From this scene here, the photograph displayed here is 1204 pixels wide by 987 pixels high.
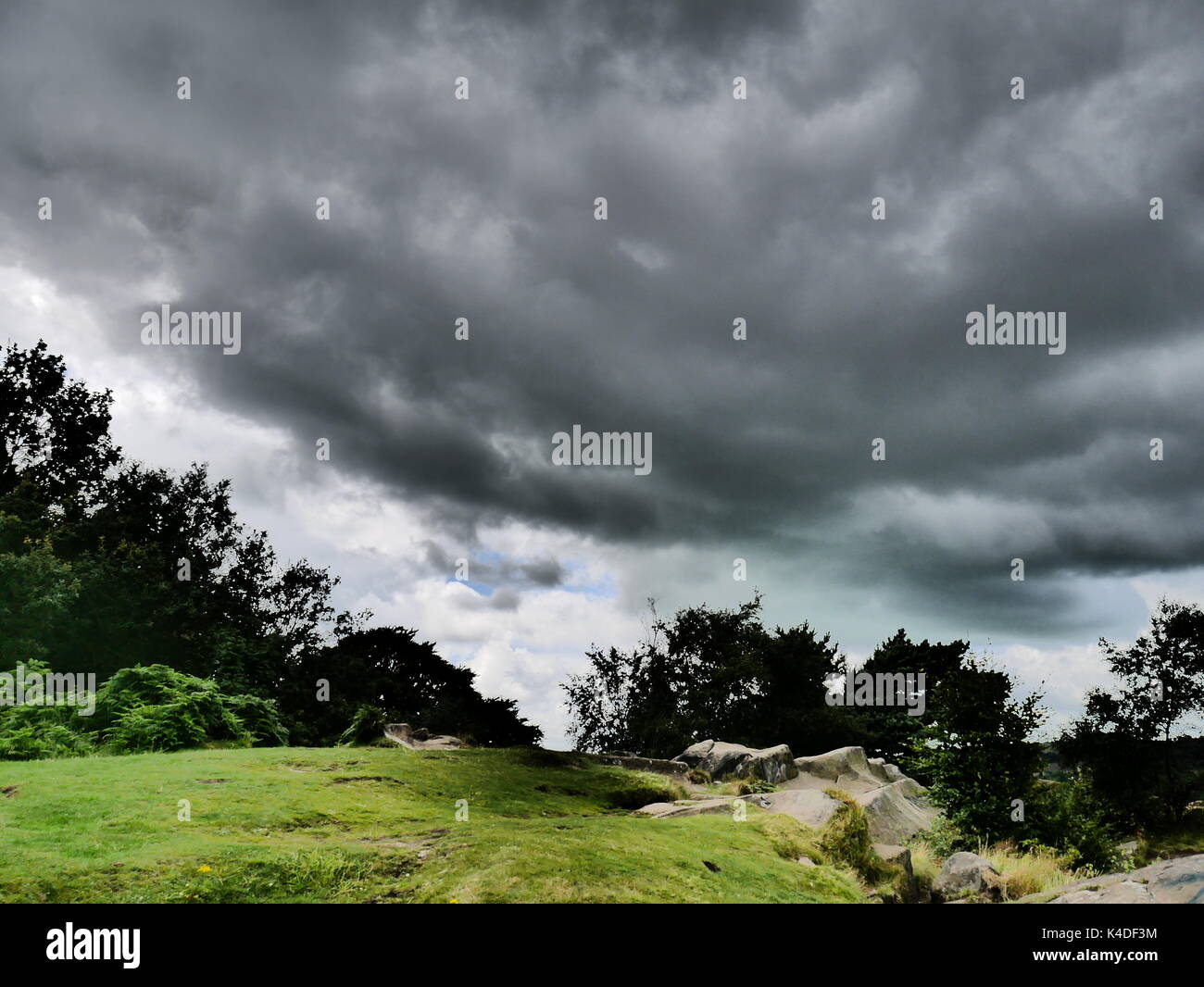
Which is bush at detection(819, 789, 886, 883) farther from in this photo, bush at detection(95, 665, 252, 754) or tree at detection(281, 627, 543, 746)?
tree at detection(281, 627, 543, 746)

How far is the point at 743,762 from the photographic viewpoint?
27.3 meters

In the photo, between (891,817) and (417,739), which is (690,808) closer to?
(891,817)

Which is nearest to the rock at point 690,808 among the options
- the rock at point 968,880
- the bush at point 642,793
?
the bush at point 642,793

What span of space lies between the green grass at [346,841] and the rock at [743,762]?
1109cm

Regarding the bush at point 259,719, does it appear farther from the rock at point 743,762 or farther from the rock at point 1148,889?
the rock at point 1148,889

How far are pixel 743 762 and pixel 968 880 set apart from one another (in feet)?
46.8

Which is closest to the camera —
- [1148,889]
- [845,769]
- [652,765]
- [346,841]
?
[1148,889]

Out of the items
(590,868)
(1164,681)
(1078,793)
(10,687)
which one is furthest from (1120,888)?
(1164,681)

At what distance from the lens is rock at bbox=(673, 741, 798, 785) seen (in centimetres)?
2700

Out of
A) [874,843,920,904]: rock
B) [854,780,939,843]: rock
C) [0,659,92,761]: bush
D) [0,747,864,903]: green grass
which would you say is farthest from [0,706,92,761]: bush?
[854,780,939,843]: rock

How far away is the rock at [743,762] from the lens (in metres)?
27.0

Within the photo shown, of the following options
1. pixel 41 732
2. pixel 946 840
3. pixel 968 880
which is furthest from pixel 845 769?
pixel 41 732

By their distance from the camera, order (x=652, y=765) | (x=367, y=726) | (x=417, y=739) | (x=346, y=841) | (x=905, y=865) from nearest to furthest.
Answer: (x=346, y=841)
(x=905, y=865)
(x=367, y=726)
(x=652, y=765)
(x=417, y=739)

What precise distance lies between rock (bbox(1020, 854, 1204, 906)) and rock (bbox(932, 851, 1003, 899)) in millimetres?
3171
